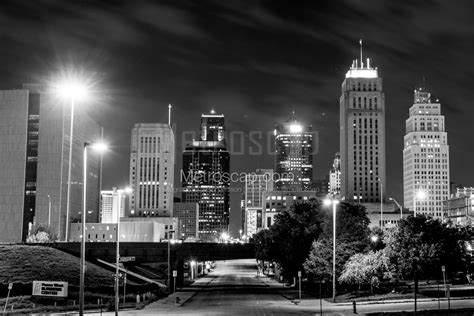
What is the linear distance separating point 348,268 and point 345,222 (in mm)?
12970

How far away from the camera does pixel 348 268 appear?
7931 centimetres

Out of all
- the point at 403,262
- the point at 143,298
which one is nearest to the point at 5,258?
the point at 143,298

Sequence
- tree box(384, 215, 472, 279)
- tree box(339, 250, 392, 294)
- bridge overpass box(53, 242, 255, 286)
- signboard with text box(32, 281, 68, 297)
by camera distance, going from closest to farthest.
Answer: signboard with text box(32, 281, 68, 297) < tree box(384, 215, 472, 279) < tree box(339, 250, 392, 294) < bridge overpass box(53, 242, 255, 286)

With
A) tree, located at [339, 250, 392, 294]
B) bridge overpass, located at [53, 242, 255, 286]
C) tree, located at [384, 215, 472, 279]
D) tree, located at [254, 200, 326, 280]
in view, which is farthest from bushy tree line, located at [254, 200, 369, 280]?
tree, located at [384, 215, 472, 279]

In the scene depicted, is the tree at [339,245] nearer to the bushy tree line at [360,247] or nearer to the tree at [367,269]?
the bushy tree line at [360,247]

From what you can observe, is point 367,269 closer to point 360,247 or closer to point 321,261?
point 360,247

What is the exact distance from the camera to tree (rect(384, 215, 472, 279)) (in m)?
68.1

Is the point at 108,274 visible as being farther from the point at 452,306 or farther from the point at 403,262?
the point at 452,306

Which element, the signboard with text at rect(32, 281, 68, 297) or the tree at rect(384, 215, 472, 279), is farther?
the tree at rect(384, 215, 472, 279)

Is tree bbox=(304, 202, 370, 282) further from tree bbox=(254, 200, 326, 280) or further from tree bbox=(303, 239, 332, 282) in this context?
tree bbox=(254, 200, 326, 280)

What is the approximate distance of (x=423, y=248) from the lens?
6781 centimetres

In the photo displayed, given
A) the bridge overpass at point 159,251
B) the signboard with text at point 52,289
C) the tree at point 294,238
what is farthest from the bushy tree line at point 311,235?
the signboard with text at point 52,289

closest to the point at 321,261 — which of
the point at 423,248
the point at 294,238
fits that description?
the point at 294,238

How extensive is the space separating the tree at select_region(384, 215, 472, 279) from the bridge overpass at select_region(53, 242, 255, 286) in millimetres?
59018
